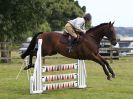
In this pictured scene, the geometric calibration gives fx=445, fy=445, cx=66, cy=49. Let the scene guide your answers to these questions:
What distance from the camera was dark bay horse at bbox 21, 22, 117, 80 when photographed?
14742 mm

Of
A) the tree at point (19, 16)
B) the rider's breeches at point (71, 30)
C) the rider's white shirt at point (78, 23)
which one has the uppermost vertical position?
the tree at point (19, 16)

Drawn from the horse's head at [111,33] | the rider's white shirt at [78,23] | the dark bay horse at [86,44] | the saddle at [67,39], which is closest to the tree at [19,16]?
the dark bay horse at [86,44]

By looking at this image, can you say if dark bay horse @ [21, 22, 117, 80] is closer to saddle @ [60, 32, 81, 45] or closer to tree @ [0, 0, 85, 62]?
saddle @ [60, 32, 81, 45]

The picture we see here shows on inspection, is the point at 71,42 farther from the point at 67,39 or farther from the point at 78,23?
the point at 78,23

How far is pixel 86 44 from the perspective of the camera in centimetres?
1488

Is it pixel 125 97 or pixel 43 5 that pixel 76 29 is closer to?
pixel 125 97

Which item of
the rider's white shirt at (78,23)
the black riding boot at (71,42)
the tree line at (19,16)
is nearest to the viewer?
the rider's white shirt at (78,23)

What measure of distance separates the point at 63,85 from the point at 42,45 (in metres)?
1.54

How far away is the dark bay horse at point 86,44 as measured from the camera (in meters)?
14.7

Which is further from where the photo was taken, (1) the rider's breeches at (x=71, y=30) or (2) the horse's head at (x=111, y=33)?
(2) the horse's head at (x=111, y=33)

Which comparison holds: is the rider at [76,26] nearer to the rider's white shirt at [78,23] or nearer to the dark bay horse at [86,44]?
the rider's white shirt at [78,23]

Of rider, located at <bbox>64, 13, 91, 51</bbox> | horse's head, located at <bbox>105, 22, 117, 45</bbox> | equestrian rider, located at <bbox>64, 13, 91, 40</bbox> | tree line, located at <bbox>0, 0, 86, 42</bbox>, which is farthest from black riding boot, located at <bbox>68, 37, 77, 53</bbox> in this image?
tree line, located at <bbox>0, 0, 86, 42</bbox>

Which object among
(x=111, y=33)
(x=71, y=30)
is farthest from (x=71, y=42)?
(x=111, y=33)

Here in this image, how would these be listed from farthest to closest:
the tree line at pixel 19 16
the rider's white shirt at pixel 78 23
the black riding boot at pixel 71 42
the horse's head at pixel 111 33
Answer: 1. the tree line at pixel 19 16
2. the horse's head at pixel 111 33
3. the black riding boot at pixel 71 42
4. the rider's white shirt at pixel 78 23
